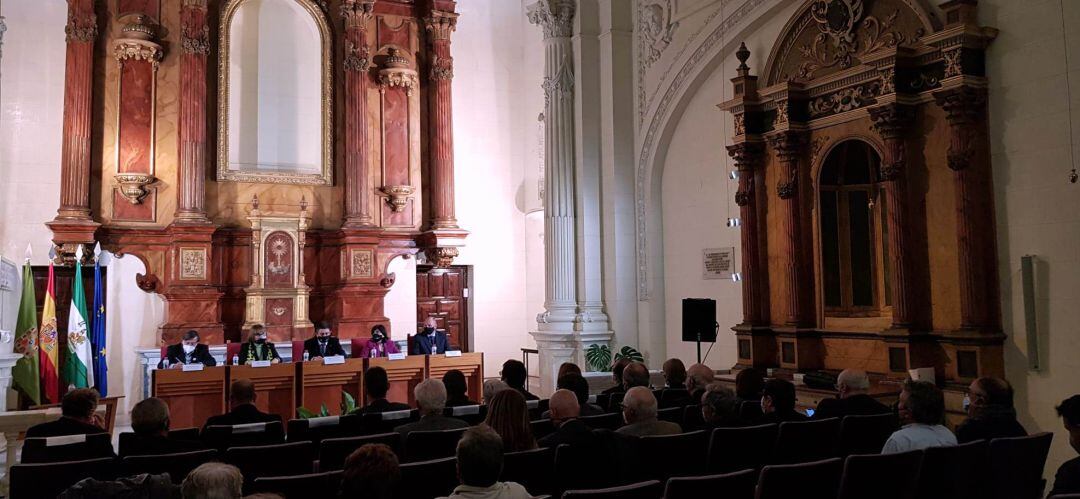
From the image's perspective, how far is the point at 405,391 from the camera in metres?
10.5

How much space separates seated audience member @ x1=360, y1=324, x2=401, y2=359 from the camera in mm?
10734

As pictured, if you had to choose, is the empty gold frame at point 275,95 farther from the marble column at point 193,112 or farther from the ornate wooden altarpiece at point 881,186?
the ornate wooden altarpiece at point 881,186

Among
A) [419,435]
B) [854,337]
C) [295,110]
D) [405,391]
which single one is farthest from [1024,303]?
[295,110]

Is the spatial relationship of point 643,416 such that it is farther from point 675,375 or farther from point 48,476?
point 48,476

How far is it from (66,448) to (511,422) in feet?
8.12

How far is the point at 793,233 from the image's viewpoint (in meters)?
8.42

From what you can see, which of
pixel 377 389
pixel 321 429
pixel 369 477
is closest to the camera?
pixel 369 477

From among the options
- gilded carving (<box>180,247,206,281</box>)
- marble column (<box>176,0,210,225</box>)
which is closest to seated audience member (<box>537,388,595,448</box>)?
gilded carving (<box>180,247,206,281</box>)

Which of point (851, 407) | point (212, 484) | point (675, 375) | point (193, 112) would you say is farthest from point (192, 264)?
point (212, 484)

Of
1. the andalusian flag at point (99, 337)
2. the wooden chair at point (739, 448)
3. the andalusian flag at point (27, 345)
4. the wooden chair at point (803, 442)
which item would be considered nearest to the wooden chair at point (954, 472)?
the wooden chair at point (803, 442)

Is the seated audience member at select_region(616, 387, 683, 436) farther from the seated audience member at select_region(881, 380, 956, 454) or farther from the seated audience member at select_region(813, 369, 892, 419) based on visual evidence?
the seated audience member at select_region(813, 369, 892, 419)

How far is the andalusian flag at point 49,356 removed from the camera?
1017cm

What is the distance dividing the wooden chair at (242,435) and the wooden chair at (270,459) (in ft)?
1.99

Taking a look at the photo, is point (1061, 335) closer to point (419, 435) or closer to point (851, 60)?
point (851, 60)
